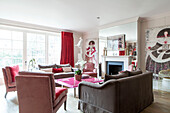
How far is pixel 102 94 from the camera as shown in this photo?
77.0 inches

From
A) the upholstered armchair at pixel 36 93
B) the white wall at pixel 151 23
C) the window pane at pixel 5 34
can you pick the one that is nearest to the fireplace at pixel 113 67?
the white wall at pixel 151 23

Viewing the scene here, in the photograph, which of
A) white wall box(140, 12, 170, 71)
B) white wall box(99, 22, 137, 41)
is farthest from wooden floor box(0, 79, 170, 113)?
white wall box(99, 22, 137, 41)

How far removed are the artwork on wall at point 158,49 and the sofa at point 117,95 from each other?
1.71 metres

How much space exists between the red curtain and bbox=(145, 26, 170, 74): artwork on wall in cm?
370

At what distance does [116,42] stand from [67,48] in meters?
2.59

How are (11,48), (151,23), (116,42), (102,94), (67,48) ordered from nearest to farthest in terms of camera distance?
(102,94) < (151,23) < (11,48) < (116,42) < (67,48)

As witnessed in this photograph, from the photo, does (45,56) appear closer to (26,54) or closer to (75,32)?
(26,54)

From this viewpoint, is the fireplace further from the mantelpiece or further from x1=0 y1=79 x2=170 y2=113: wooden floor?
x1=0 y1=79 x2=170 y2=113: wooden floor

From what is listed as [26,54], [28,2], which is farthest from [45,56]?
[28,2]

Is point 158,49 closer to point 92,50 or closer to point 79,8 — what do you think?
point 79,8

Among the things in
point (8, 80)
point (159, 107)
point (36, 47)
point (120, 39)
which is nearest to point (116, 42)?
point (120, 39)

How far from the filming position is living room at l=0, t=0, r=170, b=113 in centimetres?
211

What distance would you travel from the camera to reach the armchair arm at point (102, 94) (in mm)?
1785

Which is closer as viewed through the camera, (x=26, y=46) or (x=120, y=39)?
(x=120, y=39)
